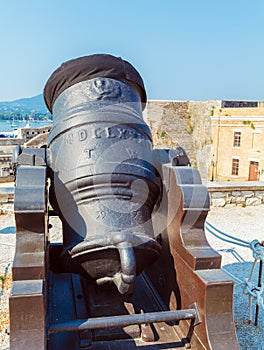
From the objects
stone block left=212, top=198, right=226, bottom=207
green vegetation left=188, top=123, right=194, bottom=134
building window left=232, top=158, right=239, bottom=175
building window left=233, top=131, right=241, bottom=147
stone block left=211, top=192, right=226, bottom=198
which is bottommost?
building window left=232, top=158, right=239, bottom=175

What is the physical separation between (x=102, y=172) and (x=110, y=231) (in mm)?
351

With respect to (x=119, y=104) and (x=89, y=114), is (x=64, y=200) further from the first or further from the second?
(x=119, y=104)

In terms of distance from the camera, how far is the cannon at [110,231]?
6.95 ft

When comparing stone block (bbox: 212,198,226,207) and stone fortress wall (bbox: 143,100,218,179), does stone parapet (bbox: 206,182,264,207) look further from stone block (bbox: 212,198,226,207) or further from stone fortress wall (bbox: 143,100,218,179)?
stone fortress wall (bbox: 143,100,218,179)

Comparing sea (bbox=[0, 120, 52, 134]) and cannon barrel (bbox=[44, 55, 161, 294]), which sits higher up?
cannon barrel (bbox=[44, 55, 161, 294])

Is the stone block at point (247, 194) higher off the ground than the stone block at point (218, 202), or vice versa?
the stone block at point (247, 194)

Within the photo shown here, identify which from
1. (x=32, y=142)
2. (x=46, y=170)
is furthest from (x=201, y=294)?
(x=32, y=142)

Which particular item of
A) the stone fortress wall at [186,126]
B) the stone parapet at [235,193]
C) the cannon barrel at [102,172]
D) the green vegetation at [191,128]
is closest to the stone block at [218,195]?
the stone parapet at [235,193]

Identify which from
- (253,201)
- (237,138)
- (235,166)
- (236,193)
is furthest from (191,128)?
(236,193)

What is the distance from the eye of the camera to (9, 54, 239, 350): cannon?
6.95ft

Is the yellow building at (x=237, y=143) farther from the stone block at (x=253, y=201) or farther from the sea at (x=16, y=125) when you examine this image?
the sea at (x=16, y=125)

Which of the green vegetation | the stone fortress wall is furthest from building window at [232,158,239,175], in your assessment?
the green vegetation

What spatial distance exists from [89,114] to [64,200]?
55cm

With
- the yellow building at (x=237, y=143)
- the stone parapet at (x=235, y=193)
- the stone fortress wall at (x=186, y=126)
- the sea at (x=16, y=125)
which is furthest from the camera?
the sea at (x=16, y=125)
